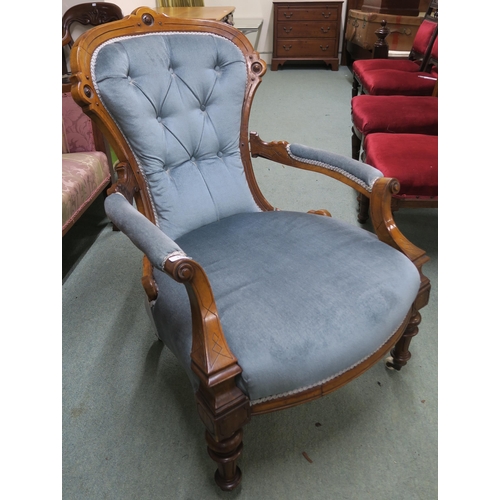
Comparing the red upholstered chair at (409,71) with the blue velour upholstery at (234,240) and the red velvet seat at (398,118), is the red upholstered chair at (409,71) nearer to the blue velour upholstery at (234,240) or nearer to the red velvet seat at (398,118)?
the red velvet seat at (398,118)

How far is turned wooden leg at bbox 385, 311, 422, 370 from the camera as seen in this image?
42.0 inches

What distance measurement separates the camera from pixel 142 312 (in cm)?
148

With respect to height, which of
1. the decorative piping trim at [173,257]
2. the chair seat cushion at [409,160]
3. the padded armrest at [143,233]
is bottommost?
the chair seat cushion at [409,160]

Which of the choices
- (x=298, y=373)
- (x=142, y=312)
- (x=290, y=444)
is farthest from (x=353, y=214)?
(x=298, y=373)

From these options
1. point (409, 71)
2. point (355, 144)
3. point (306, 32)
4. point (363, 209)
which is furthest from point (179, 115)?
point (306, 32)

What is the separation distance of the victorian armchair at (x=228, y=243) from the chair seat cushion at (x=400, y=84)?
1686 mm

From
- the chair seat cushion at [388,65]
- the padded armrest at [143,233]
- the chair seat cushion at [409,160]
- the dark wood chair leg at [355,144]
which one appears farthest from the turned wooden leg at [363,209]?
the chair seat cushion at [388,65]

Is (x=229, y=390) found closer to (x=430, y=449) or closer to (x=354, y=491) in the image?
(x=354, y=491)

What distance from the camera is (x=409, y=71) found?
284 cm

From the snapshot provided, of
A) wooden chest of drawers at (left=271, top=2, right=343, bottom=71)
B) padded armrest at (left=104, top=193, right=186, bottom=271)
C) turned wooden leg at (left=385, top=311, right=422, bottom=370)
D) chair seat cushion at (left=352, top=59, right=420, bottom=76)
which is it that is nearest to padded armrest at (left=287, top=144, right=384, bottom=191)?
turned wooden leg at (left=385, top=311, right=422, bottom=370)

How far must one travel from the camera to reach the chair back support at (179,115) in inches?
39.4

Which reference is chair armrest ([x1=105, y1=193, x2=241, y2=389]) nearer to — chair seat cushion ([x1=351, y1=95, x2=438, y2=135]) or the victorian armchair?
the victorian armchair

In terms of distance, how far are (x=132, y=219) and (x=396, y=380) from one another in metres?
→ 0.90

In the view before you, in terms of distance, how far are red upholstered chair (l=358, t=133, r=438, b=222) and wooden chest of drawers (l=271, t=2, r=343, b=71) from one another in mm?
3726
